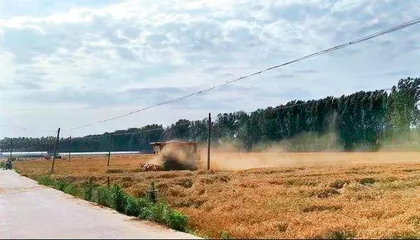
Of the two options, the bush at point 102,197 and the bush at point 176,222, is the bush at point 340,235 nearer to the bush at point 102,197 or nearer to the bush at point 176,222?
the bush at point 176,222

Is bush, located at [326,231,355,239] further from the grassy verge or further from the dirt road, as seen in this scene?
the grassy verge

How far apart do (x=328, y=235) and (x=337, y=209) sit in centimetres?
466

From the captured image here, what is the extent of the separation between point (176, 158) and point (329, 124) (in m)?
56.3

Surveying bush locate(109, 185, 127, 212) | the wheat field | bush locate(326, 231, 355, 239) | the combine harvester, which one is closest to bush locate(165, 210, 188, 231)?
the wheat field

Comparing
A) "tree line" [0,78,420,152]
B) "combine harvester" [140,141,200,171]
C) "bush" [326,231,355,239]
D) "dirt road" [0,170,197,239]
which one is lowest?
"dirt road" [0,170,197,239]

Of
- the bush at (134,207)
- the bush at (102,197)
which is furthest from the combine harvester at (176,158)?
the bush at (134,207)

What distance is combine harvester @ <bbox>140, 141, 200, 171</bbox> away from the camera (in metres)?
40.2

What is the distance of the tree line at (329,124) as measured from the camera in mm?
82137

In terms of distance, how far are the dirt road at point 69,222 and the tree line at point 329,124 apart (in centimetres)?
5390

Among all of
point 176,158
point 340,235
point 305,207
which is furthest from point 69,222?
point 176,158

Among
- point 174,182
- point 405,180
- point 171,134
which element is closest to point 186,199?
point 174,182

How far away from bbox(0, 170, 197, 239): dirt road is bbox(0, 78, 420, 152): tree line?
53899 mm

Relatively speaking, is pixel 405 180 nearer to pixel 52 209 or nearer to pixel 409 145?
pixel 52 209

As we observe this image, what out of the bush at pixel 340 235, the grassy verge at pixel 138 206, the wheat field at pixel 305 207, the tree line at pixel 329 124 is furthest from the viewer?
the tree line at pixel 329 124
